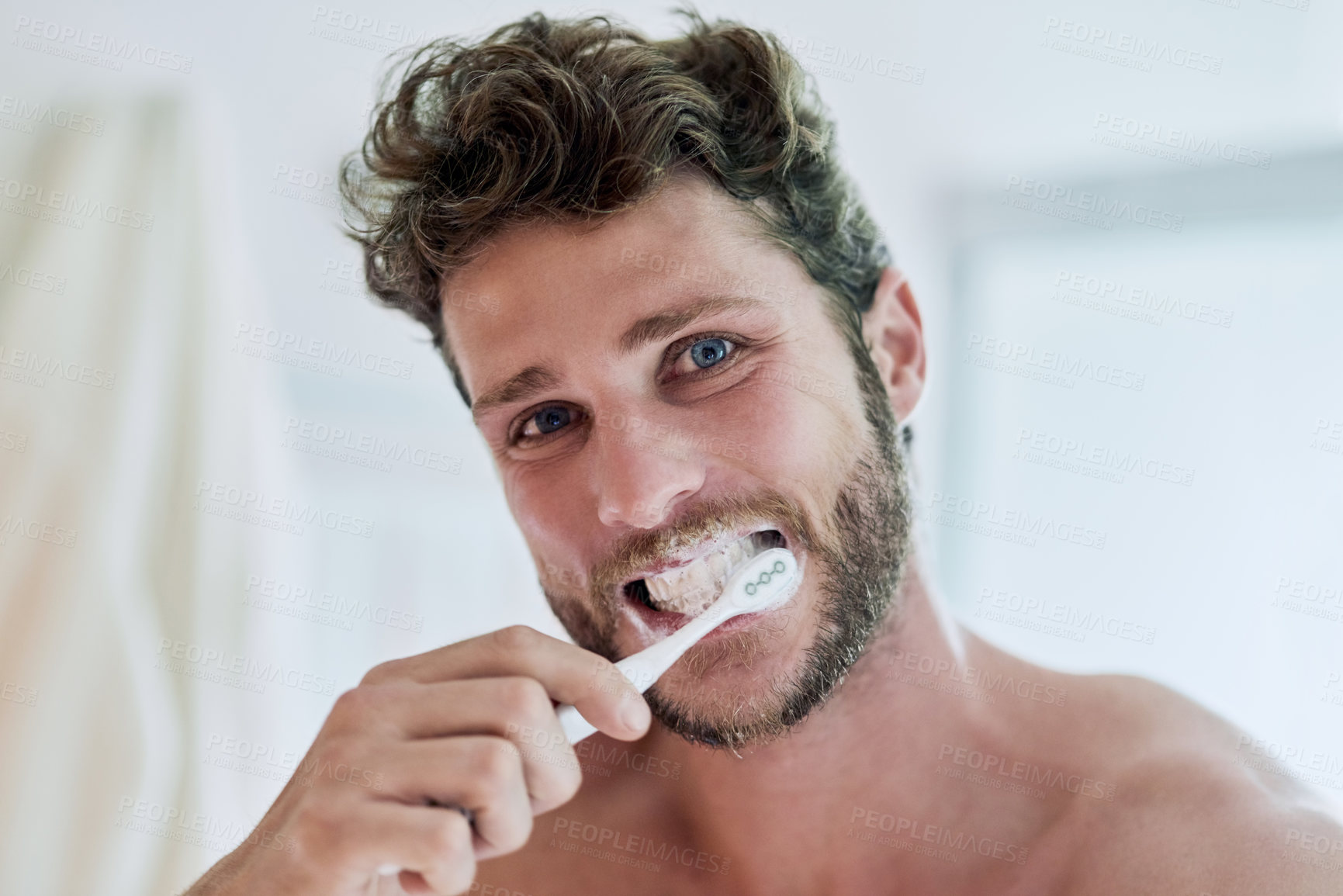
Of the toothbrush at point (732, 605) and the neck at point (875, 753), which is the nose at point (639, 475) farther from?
the neck at point (875, 753)

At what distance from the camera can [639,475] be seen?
2.76 feet

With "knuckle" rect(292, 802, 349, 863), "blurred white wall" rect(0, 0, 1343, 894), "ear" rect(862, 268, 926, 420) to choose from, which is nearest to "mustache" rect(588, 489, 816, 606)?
"ear" rect(862, 268, 926, 420)

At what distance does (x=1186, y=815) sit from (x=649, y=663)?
1.77 ft

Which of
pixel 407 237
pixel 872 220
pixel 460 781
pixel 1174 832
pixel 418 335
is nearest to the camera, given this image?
pixel 460 781

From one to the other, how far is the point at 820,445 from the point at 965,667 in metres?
0.34

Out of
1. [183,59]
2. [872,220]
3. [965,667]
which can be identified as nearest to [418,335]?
[183,59]

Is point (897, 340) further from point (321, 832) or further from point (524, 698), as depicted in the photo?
point (321, 832)

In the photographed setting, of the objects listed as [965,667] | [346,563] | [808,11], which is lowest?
[346,563]

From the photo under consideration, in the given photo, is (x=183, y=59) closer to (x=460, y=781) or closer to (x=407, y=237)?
(x=407, y=237)

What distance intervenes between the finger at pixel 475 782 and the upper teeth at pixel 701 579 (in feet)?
1.00

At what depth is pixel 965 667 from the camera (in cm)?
107

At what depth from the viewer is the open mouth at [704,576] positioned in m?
0.90

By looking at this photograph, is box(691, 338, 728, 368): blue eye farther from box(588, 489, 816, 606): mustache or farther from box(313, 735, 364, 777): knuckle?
box(313, 735, 364, 777): knuckle

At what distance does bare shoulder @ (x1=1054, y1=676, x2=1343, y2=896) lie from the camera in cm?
82
